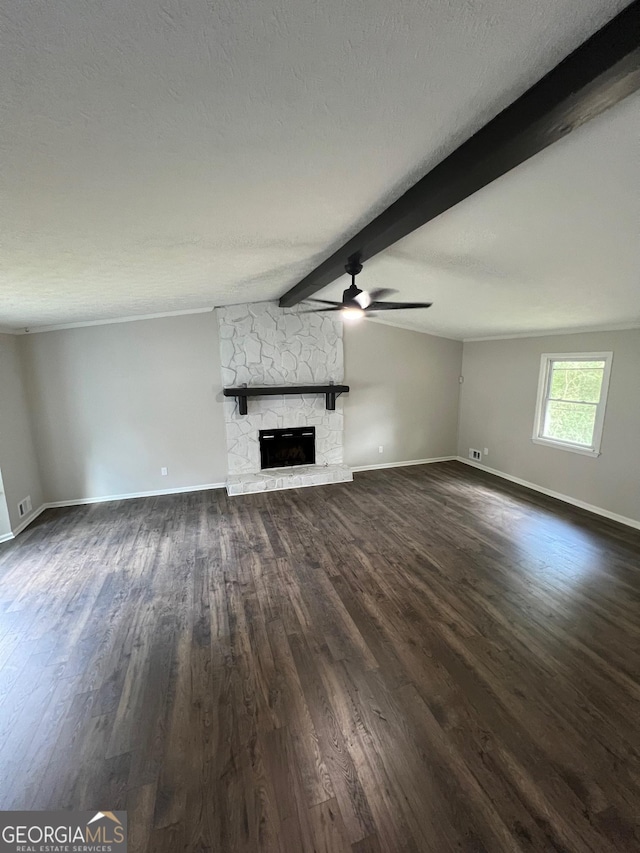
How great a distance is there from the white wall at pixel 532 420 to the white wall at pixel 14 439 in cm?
694

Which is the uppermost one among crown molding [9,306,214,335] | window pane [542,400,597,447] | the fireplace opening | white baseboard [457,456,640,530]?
crown molding [9,306,214,335]

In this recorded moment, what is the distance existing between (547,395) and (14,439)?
23.4 feet

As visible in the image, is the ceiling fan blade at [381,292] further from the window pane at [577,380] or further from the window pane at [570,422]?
the window pane at [570,422]

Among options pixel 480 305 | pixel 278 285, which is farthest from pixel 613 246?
pixel 278 285

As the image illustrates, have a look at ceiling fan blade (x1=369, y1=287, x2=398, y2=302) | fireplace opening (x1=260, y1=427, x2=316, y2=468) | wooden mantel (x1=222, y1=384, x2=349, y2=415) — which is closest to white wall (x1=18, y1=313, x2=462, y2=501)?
wooden mantel (x1=222, y1=384, x2=349, y2=415)

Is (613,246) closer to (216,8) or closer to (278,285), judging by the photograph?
(216,8)

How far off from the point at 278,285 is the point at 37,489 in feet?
13.9

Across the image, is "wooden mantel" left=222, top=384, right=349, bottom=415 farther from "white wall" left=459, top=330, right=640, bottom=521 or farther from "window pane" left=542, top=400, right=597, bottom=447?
"window pane" left=542, top=400, right=597, bottom=447

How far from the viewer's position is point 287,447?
230 inches

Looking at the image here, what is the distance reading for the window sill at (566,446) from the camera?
4.45 m

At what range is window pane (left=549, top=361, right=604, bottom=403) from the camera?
4422 mm

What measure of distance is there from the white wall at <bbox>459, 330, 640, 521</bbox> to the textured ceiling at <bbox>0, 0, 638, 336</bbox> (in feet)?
8.64

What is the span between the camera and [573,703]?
1993 millimetres

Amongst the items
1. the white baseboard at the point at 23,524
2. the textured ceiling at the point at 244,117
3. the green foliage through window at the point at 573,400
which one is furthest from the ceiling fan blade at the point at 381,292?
the white baseboard at the point at 23,524
